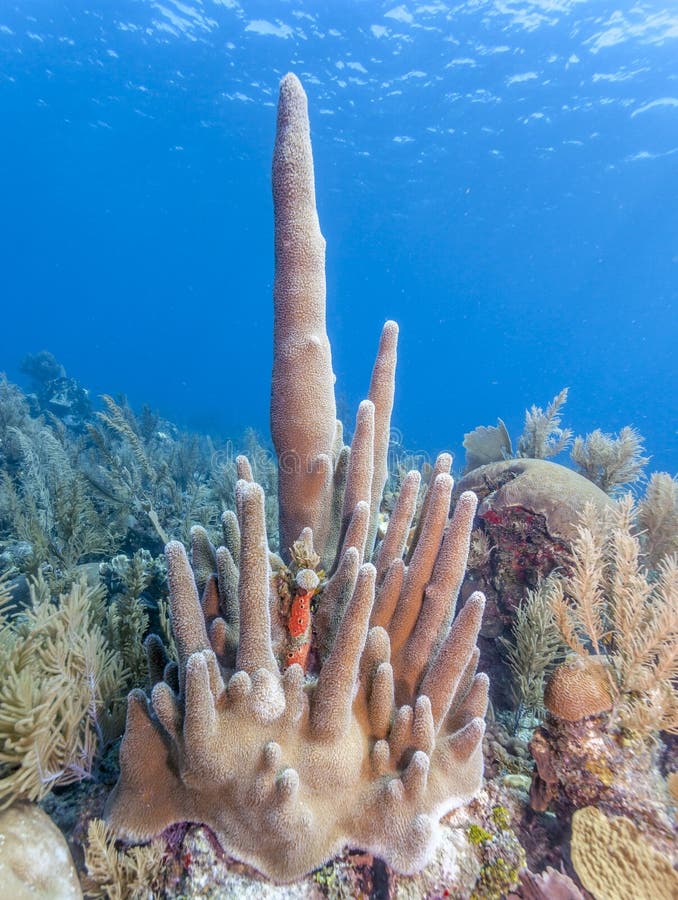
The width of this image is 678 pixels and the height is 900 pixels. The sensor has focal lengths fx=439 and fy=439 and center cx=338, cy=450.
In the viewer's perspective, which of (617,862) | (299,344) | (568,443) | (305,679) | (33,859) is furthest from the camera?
(568,443)

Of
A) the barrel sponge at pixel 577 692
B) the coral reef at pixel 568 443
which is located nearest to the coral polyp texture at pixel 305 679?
the barrel sponge at pixel 577 692

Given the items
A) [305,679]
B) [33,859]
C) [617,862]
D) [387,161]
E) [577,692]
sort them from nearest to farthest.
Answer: [33,859], [617,862], [305,679], [577,692], [387,161]

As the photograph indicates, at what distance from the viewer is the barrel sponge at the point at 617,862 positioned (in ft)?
5.82

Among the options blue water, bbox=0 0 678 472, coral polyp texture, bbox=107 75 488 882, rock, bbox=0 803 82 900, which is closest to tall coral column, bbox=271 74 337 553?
coral polyp texture, bbox=107 75 488 882

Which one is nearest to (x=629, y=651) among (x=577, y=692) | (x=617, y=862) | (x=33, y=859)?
(x=577, y=692)

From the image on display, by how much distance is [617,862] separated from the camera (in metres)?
1.87

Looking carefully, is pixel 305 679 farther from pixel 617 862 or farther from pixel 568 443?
pixel 568 443

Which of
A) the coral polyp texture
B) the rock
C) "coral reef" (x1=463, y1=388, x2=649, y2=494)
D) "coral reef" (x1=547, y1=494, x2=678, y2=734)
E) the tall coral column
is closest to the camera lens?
the rock

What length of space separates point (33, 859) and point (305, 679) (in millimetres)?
1152

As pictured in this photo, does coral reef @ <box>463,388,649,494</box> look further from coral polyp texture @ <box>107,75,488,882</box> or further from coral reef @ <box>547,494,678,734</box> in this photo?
coral polyp texture @ <box>107,75,488,882</box>

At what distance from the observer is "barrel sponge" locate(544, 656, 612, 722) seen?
2314 mm

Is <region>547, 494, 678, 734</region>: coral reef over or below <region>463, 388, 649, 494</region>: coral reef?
below

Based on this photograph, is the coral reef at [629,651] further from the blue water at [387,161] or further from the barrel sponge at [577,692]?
the blue water at [387,161]

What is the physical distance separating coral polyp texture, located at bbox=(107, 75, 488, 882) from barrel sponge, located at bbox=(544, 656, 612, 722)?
0.45m
